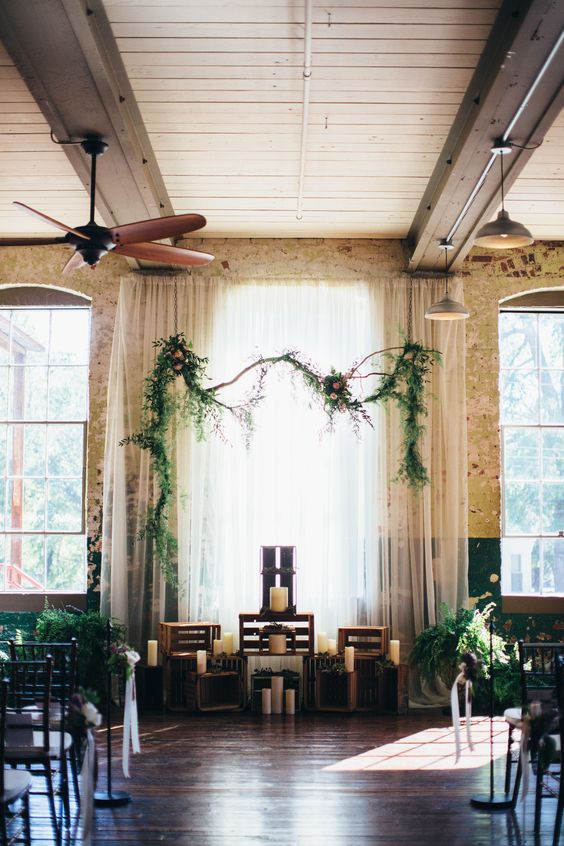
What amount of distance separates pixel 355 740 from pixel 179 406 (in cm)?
330

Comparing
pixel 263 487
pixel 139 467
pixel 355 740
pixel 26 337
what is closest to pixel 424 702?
pixel 355 740

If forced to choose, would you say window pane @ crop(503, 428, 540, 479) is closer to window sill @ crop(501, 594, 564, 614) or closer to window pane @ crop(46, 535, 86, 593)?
window sill @ crop(501, 594, 564, 614)

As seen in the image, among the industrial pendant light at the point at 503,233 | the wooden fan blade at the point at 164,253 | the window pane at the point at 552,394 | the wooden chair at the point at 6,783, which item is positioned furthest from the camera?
the window pane at the point at 552,394

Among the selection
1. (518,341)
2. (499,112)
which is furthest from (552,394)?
(499,112)

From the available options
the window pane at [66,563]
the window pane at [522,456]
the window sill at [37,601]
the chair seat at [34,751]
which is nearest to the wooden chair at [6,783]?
the chair seat at [34,751]

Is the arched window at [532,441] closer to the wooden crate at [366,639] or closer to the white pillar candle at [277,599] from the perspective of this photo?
the wooden crate at [366,639]

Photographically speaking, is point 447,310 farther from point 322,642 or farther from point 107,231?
point 322,642

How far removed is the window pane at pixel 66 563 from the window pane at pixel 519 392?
4.30 metres

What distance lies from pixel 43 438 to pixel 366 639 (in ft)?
11.7

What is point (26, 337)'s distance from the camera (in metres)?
9.05

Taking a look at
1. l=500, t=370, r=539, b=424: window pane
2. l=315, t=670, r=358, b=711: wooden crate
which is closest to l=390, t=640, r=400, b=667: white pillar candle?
l=315, t=670, r=358, b=711: wooden crate

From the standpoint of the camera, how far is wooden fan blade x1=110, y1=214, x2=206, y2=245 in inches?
211

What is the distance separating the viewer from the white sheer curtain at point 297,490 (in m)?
8.41

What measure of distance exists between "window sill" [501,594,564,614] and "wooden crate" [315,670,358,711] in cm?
163
